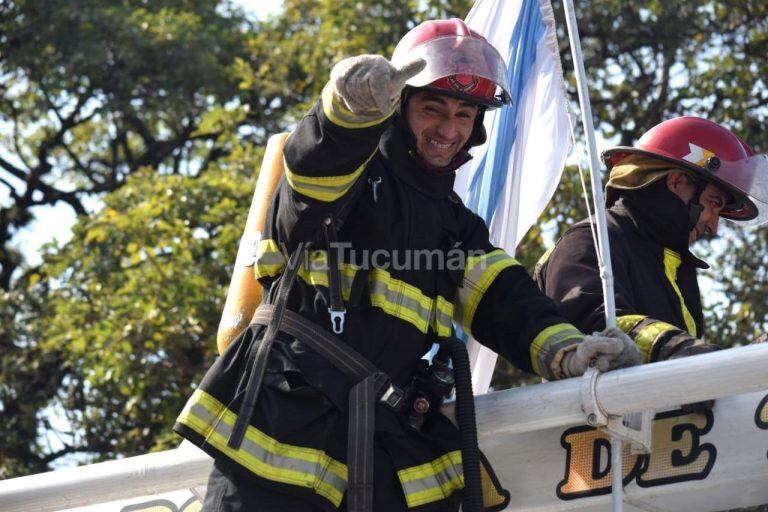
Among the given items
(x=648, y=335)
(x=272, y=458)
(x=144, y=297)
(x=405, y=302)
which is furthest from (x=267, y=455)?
(x=144, y=297)

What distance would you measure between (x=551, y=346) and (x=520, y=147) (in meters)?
1.20

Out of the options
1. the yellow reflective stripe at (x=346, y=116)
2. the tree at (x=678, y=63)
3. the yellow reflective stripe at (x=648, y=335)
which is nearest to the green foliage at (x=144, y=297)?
the tree at (x=678, y=63)

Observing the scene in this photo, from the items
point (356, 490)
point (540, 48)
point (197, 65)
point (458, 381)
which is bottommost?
point (356, 490)

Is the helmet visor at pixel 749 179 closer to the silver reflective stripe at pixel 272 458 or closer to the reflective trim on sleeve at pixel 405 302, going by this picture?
the reflective trim on sleeve at pixel 405 302

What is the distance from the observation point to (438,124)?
3.98 meters

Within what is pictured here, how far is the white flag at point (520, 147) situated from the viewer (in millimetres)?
4730

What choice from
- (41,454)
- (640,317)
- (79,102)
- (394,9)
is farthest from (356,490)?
(79,102)

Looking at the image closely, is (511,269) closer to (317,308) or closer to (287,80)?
(317,308)

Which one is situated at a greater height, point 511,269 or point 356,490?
point 511,269

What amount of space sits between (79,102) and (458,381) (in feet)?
43.7

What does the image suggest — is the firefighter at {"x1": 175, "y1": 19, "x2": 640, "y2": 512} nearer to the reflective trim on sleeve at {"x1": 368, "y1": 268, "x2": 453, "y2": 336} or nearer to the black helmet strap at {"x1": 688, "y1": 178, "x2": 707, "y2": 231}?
the reflective trim on sleeve at {"x1": 368, "y1": 268, "x2": 453, "y2": 336}

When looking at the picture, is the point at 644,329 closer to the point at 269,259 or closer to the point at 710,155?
the point at 710,155

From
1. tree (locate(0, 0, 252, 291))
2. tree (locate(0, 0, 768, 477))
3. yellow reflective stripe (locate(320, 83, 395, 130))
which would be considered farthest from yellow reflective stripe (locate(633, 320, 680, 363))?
tree (locate(0, 0, 252, 291))

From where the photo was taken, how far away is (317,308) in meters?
3.66
